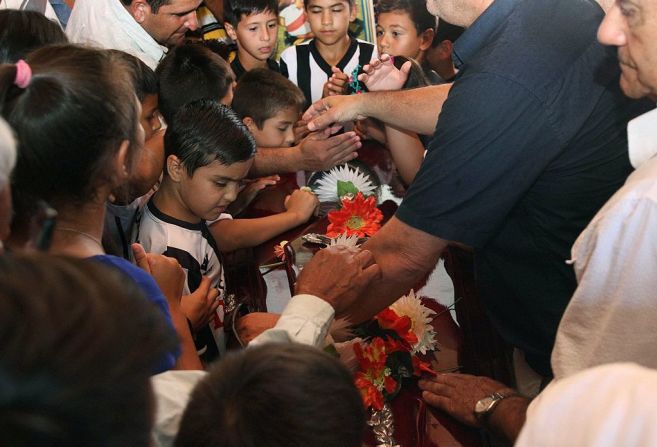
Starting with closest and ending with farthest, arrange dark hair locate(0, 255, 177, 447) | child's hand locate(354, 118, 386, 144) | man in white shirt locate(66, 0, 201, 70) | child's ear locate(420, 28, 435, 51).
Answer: dark hair locate(0, 255, 177, 447) < child's hand locate(354, 118, 386, 144) < man in white shirt locate(66, 0, 201, 70) < child's ear locate(420, 28, 435, 51)

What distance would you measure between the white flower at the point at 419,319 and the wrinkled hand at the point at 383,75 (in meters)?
1.13

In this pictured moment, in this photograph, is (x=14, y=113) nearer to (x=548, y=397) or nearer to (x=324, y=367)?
(x=324, y=367)

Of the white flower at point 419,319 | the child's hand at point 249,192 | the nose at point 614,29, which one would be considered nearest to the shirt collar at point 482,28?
the nose at point 614,29

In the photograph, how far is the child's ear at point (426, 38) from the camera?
12.0 ft

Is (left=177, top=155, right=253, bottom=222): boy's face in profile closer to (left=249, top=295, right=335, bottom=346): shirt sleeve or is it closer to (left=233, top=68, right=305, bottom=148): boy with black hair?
(left=249, top=295, right=335, bottom=346): shirt sleeve

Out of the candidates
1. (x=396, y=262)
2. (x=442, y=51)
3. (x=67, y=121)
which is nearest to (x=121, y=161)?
(x=67, y=121)

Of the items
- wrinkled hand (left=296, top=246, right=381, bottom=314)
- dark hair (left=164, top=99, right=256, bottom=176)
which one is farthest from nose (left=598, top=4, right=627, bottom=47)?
dark hair (left=164, top=99, right=256, bottom=176)

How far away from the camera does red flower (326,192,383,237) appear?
85.2 inches

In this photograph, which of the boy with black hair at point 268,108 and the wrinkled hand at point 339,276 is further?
the boy with black hair at point 268,108

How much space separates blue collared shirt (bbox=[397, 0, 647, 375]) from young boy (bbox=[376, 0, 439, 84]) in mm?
1984

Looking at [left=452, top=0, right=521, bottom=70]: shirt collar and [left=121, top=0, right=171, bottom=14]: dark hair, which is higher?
[left=452, top=0, right=521, bottom=70]: shirt collar

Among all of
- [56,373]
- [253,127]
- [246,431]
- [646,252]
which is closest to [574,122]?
[646,252]

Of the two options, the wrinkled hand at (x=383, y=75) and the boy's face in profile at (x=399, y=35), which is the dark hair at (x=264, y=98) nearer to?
the wrinkled hand at (x=383, y=75)

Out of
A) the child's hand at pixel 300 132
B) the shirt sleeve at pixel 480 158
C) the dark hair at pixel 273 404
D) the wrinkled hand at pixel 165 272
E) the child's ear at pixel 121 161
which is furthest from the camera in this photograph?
the child's hand at pixel 300 132
